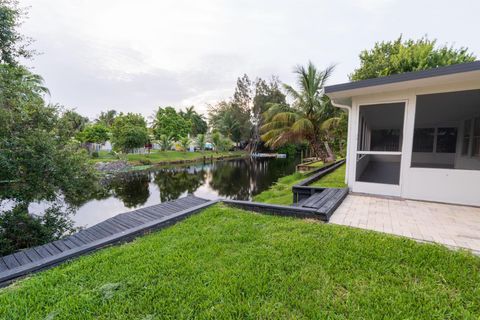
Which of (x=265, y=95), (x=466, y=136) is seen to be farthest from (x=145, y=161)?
(x=466, y=136)

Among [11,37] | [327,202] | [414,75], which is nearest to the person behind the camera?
[414,75]

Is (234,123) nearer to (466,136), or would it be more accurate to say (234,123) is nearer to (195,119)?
(195,119)

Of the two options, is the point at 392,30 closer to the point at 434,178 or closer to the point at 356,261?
the point at 434,178

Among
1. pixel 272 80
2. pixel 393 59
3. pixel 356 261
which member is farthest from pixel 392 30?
pixel 272 80

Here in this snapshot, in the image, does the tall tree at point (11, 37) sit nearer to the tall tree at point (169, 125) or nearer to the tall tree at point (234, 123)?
the tall tree at point (169, 125)

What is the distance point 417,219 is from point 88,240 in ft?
16.5

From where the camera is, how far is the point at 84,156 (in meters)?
4.87

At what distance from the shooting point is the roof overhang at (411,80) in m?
3.07

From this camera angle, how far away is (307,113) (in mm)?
9852

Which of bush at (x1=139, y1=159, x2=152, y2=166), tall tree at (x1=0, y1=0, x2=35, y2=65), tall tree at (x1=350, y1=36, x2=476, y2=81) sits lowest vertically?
bush at (x1=139, y1=159, x2=152, y2=166)

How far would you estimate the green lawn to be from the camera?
151 centimetres

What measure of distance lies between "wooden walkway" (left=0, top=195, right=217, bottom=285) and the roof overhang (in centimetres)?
375

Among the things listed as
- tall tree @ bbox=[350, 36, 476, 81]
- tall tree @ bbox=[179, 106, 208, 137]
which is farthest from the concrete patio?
tall tree @ bbox=[179, 106, 208, 137]

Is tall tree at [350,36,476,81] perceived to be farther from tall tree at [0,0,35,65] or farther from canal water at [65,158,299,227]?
tall tree at [0,0,35,65]
